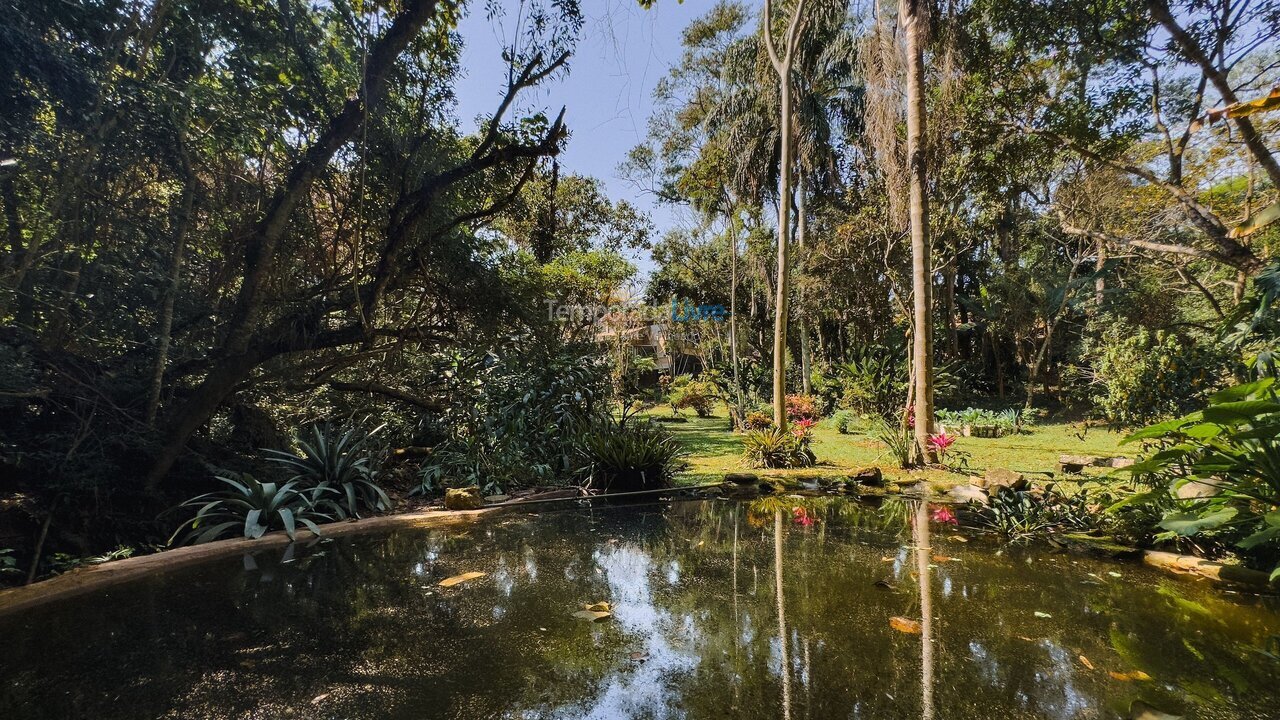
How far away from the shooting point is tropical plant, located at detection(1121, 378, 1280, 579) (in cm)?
255

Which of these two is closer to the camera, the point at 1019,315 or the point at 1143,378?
the point at 1143,378

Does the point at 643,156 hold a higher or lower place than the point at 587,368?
higher

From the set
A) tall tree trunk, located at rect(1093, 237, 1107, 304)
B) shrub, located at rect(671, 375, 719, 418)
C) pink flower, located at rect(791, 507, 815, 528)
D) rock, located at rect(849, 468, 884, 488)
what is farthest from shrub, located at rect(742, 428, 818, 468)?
tall tree trunk, located at rect(1093, 237, 1107, 304)

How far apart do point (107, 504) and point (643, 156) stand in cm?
1672

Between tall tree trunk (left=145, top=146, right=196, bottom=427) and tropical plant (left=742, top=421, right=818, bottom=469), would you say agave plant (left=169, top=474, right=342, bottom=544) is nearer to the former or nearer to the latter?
tall tree trunk (left=145, top=146, right=196, bottom=427)

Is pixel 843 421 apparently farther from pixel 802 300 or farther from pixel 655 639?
pixel 655 639

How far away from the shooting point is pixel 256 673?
201cm

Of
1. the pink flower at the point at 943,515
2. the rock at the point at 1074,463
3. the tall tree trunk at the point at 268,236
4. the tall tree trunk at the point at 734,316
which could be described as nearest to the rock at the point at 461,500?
the tall tree trunk at the point at 268,236

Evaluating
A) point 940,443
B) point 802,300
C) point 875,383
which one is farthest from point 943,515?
point 802,300

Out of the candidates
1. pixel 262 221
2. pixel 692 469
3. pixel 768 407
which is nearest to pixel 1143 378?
pixel 692 469

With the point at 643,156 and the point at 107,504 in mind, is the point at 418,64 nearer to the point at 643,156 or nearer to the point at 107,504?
the point at 107,504

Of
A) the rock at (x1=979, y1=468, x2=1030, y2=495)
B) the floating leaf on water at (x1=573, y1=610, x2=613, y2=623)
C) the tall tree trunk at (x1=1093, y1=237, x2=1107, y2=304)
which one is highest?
the tall tree trunk at (x1=1093, y1=237, x2=1107, y2=304)

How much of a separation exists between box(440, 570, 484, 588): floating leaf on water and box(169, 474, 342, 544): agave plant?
169 centimetres

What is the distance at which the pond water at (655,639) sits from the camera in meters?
1.81
